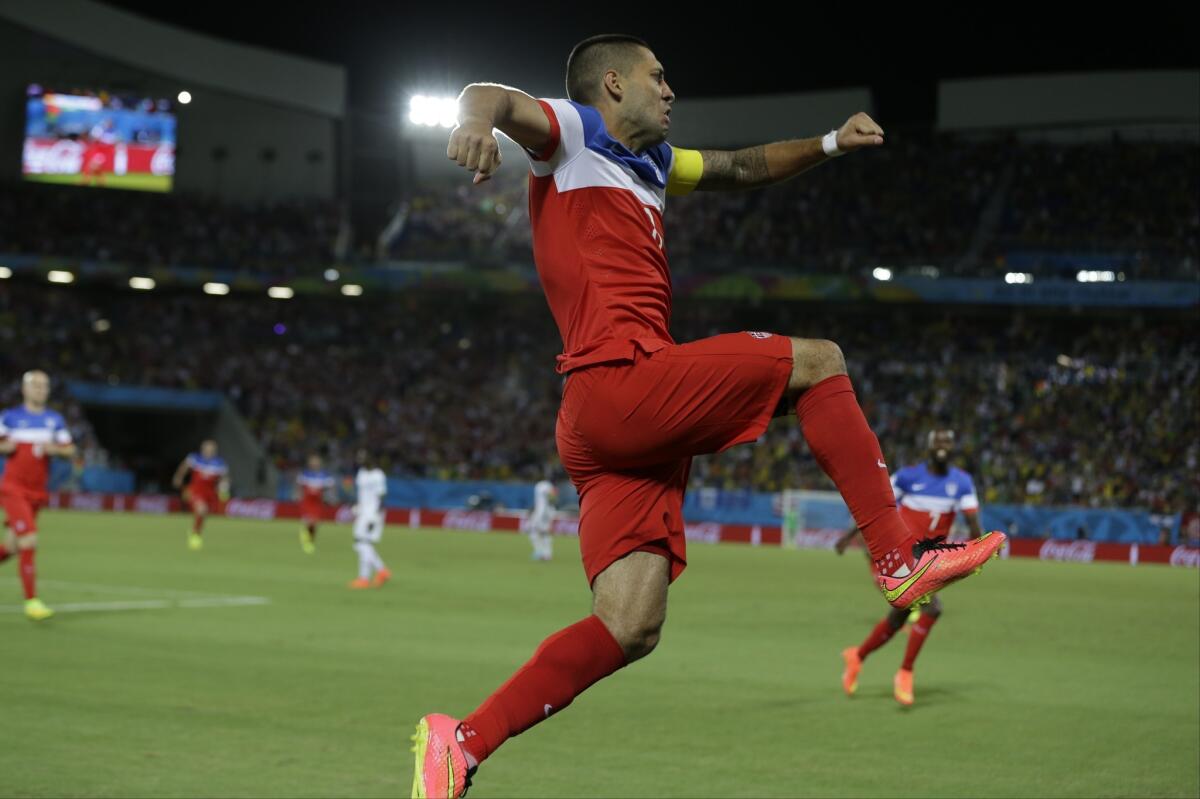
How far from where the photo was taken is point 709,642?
1579cm

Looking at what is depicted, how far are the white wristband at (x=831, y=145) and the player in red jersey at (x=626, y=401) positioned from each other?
64 cm

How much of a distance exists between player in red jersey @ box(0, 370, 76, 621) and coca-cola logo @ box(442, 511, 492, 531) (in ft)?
87.1

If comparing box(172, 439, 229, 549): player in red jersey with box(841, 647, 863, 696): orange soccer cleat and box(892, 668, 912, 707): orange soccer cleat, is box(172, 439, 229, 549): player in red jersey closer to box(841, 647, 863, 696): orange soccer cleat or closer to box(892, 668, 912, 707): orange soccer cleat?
box(841, 647, 863, 696): orange soccer cleat

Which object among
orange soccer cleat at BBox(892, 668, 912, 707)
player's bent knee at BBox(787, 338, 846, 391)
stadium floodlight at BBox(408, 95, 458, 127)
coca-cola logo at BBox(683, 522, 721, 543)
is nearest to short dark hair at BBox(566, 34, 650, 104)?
player's bent knee at BBox(787, 338, 846, 391)

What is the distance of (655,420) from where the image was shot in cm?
440

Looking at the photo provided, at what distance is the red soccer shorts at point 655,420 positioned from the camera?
4.39m

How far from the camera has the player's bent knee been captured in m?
4.52

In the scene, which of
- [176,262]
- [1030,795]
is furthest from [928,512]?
[176,262]

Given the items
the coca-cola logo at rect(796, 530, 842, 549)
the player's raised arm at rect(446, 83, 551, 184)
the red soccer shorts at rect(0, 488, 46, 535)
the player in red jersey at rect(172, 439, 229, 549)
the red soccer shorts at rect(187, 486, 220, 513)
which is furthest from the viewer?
the coca-cola logo at rect(796, 530, 842, 549)

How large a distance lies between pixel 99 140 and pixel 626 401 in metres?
55.0

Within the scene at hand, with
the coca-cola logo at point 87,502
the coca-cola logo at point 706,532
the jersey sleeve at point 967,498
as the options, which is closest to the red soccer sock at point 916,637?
the jersey sleeve at point 967,498

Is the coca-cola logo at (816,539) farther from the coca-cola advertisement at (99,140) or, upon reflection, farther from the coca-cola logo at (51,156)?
the coca-cola logo at (51,156)

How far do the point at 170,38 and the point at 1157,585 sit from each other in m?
43.0

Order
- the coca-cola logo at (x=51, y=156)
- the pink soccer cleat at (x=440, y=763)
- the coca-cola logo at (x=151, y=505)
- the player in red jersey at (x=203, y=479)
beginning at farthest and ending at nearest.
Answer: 1. the coca-cola logo at (x=51, y=156)
2. the coca-cola logo at (x=151, y=505)
3. the player in red jersey at (x=203, y=479)
4. the pink soccer cleat at (x=440, y=763)
